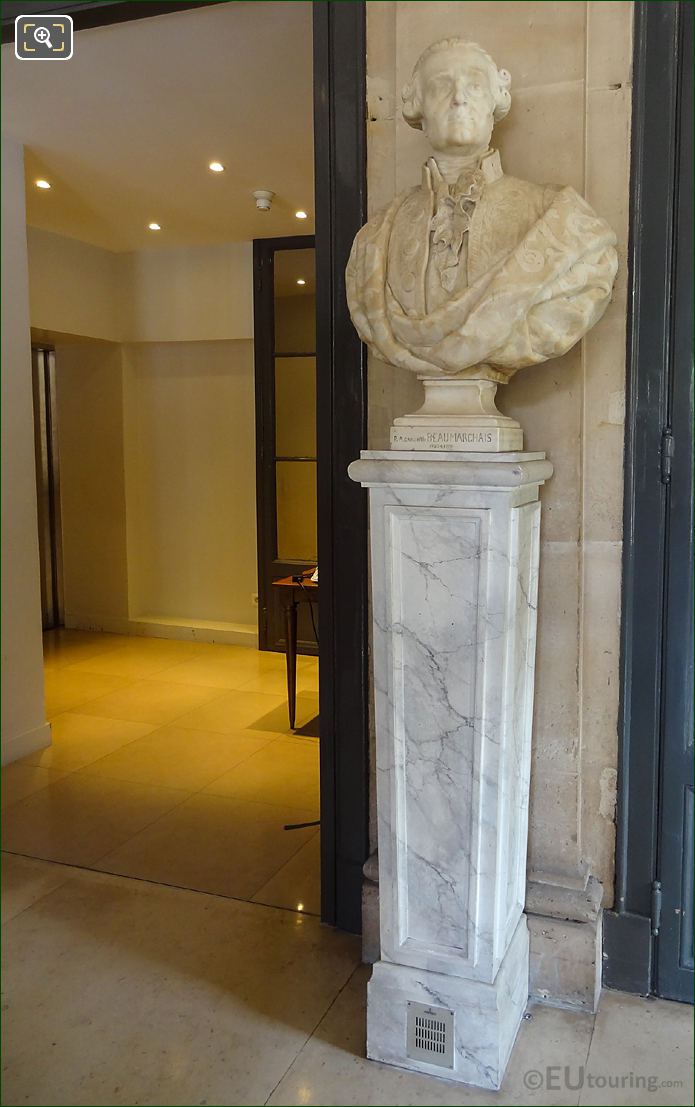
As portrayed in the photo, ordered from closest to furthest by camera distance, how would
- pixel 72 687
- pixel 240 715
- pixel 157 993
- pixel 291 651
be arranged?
1. pixel 157 993
2. pixel 291 651
3. pixel 240 715
4. pixel 72 687

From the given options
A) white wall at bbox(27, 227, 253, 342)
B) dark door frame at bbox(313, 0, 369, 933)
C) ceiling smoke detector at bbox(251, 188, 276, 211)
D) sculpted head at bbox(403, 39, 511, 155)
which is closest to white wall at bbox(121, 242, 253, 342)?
white wall at bbox(27, 227, 253, 342)

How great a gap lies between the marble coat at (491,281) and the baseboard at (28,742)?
2.68 meters

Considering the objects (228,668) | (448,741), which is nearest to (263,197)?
(228,668)

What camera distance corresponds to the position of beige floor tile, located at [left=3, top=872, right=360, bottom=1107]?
2014mm

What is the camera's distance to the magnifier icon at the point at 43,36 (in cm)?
271

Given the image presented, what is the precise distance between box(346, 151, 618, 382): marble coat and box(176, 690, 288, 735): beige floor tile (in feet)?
8.88

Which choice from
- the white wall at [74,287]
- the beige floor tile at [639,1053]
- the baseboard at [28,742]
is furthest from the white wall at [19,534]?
the beige floor tile at [639,1053]

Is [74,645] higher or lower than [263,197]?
lower

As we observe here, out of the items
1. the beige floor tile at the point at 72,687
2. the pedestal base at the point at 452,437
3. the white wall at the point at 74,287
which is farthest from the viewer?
the white wall at the point at 74,287

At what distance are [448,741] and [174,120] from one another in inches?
112

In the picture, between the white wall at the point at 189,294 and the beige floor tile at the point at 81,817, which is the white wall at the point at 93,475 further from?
the beige floor tile at the point at 81,817

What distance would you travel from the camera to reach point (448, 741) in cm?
200

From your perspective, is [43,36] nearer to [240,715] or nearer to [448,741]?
[448,741]

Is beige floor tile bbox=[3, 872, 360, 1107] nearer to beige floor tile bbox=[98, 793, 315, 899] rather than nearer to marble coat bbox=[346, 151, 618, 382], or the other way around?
beige floor tile bbox=[98, 793, 315, 899]
